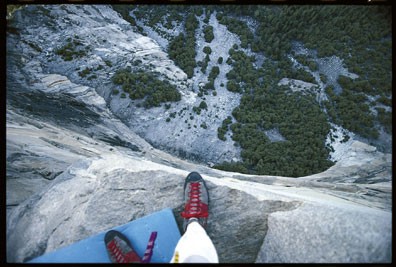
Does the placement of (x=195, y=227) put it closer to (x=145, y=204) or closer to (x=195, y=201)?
(x=195, y=201)

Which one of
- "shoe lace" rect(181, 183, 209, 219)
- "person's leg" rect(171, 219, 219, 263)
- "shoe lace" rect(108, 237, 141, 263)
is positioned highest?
"shoe lace" rect(181, 183, 209, 219)

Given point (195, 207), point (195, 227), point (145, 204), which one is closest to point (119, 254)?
point (145, 204)

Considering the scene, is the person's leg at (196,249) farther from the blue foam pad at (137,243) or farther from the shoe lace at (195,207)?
the blue foam pad at (137,243)

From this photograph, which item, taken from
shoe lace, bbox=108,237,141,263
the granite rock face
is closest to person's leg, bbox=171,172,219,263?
the granite rock face

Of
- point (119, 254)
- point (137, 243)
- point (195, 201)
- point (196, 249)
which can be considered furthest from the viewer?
point (195, 201)

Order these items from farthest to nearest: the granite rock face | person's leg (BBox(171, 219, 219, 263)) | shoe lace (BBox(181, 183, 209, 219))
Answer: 1. shoe lace (BBox(181, 183, 209, 219))
2. the granite rock face
3. person's leg (BBox(171, 219, 219, 263))

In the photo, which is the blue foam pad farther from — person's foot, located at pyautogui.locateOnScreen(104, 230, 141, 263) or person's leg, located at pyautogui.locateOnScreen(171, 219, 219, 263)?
person's leg, located at pyautogui.locateOnScreen(171, 219, 219, 263)

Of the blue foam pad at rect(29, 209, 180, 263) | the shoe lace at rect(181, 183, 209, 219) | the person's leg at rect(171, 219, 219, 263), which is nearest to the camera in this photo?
the person's leg at rect(171, 219, 219, 263)

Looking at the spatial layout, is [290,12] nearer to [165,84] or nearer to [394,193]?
[165,84]
